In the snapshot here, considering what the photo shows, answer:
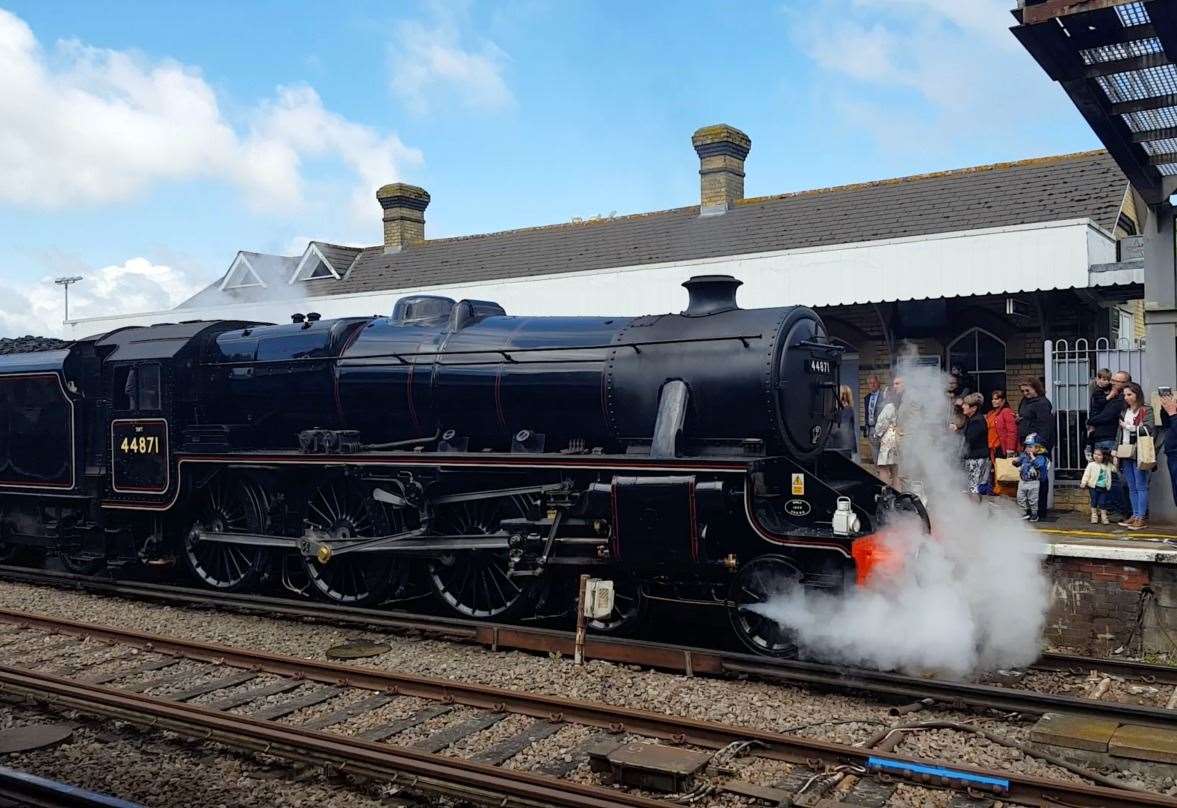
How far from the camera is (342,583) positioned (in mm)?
9234

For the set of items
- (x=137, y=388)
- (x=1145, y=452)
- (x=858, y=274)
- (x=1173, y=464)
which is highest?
(x=858, y=274)

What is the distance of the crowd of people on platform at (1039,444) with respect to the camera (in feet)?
31.7

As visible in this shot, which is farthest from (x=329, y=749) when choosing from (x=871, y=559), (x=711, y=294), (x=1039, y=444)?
(x=1039, y=444)

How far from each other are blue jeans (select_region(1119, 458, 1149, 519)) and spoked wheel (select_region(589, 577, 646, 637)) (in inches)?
213

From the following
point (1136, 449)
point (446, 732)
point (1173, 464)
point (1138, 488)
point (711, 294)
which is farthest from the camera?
point (1138, 488)

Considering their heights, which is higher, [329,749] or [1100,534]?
[1100,534]

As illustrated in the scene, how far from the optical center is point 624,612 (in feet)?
25.2

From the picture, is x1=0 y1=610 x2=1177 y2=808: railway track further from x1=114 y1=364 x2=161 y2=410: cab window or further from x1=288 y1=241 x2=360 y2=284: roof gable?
Result: x1=288 y1=241 x2=360 y2=284: roof gable

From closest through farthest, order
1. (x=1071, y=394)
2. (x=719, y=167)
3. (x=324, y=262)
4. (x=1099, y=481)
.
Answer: (x=1099, y=481) → (x=1071, y=394) → (x=719, y=167) → (x=324, y=262)

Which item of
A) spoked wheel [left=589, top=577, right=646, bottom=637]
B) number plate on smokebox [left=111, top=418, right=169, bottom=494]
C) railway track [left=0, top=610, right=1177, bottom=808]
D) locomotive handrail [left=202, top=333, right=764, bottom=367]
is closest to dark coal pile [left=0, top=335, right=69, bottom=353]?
number plate on smokebox [left=111, top=418, right=169, bottom=494]

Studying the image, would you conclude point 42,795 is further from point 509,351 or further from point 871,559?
point 871,559

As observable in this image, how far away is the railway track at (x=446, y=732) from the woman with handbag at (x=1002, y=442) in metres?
6.10

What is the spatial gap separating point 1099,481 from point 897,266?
3.99 metres

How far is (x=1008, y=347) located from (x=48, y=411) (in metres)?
12.3
